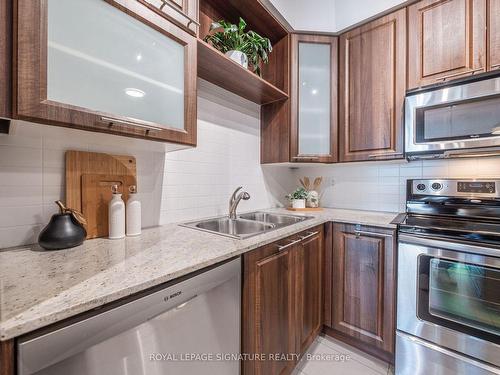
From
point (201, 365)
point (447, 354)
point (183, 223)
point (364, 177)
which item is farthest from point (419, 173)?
point (201, 365)

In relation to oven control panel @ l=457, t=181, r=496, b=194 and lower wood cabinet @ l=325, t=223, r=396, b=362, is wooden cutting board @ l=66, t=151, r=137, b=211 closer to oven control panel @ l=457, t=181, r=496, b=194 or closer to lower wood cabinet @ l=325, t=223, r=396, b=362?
lower wood cabinet @ l=325, t=223, r=396, b=362

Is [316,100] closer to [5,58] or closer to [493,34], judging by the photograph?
[493,34]

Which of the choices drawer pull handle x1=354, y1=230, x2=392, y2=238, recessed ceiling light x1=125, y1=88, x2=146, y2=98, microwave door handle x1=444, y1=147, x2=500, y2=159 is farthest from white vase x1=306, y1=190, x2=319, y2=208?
recessed ceiling light x1=125, y1=88, x2=146, y2=98

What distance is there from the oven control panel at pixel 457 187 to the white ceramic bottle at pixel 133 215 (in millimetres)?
1888

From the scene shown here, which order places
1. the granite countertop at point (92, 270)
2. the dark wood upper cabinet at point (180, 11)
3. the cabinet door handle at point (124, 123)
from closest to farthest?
the granite countertop at point (92, 270)
the cabinet door handle at point (124, 123)
the dark wood upper cabinet at point (180, 11)

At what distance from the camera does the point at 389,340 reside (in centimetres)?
147

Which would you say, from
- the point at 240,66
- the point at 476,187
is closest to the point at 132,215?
the point at 240,66

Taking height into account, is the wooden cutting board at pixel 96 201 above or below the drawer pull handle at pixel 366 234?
above

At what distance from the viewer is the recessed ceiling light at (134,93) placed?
0.92m

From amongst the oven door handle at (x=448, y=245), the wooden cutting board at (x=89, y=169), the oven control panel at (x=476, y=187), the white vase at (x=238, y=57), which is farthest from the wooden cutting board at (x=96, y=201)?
the oven control panel at (x=476, y=187)

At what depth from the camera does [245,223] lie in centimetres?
163

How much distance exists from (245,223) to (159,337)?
3.15ft

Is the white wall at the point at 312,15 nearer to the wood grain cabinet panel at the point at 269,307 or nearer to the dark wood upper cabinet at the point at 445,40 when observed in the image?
the dark wood upper cabinet at the point at 445,40

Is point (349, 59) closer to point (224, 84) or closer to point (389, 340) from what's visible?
point (224, 84)
